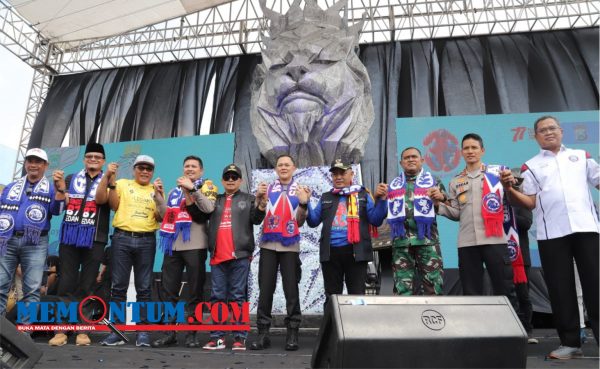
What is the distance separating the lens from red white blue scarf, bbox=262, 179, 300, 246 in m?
2.68

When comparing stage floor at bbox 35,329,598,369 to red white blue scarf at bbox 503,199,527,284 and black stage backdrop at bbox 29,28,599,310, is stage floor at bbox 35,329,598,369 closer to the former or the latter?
red white blue scarf at bbox 503,199,527,284

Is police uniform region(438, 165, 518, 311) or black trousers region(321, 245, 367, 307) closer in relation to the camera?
police uniform region(438, 165, 518, 311)

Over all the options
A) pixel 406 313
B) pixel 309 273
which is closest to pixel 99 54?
pixel 309 273

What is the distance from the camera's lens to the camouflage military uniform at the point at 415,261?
2.54 m

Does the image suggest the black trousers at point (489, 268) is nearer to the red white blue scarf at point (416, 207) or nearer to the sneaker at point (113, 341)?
the red white blue scarf at point (416, 207)

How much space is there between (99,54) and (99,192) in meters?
7.89

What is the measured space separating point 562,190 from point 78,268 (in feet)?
9.48

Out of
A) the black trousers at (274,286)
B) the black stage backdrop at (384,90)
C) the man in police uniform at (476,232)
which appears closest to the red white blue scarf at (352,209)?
the black trousers at (274,286)

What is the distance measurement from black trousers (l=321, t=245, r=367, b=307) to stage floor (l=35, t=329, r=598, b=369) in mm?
423

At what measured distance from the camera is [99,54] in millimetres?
9445

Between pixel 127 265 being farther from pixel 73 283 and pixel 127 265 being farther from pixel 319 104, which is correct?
pixel 319 104

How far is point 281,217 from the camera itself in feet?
8.92

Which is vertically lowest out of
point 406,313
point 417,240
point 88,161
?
point 406,313

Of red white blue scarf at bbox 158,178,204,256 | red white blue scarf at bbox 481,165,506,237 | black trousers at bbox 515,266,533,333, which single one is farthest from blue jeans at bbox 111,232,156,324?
black trousers at bbox 515,266,533,333
